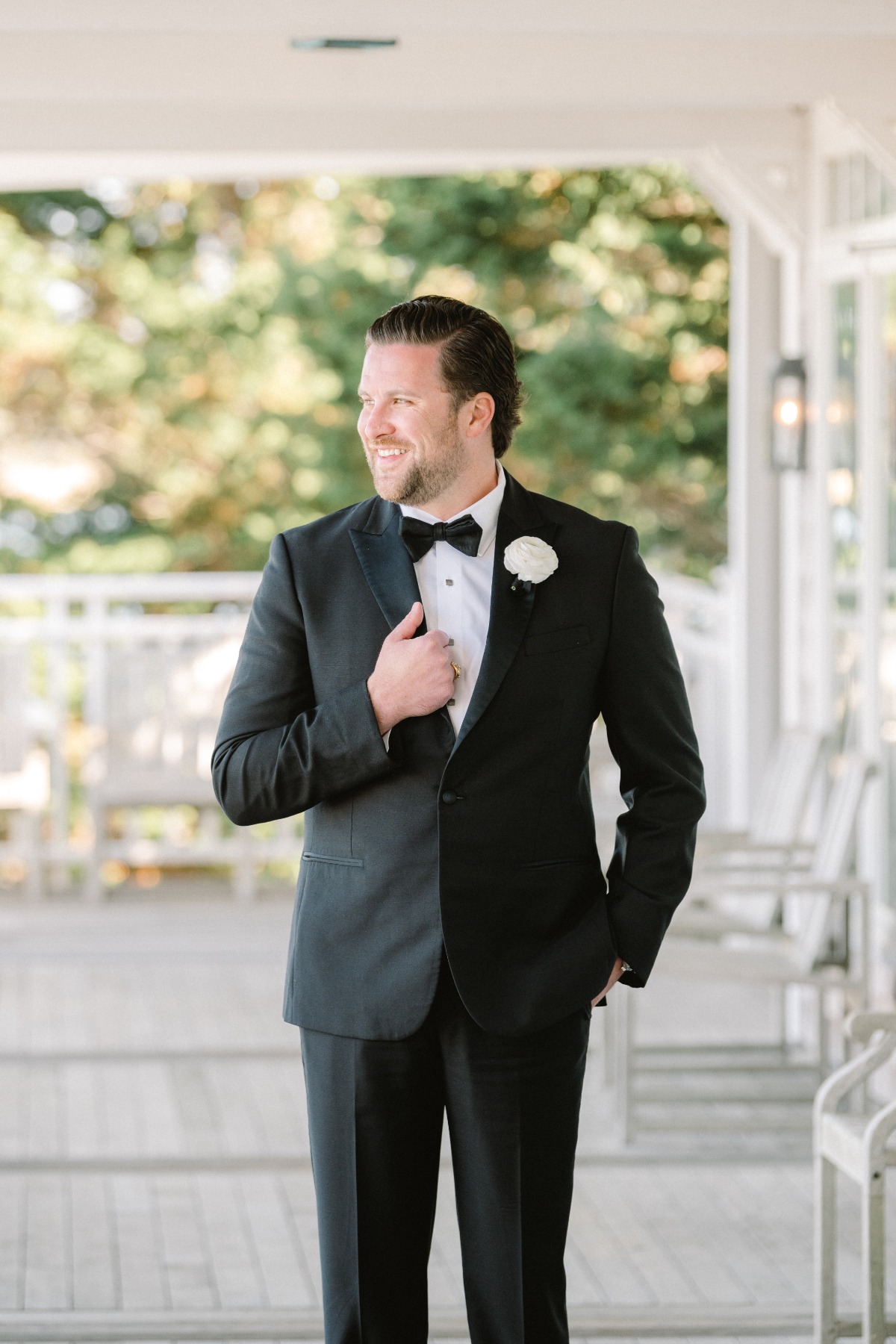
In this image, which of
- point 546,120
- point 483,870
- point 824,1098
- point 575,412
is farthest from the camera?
point 575,412

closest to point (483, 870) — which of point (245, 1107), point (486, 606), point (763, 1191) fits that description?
point (486, 606)

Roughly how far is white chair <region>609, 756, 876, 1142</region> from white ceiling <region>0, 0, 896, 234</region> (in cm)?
180

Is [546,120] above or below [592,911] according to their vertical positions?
above

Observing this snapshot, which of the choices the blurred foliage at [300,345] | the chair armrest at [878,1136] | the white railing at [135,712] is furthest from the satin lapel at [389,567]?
the blurred foliage at [300,345]

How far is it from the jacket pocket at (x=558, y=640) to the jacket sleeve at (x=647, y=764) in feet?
0.15

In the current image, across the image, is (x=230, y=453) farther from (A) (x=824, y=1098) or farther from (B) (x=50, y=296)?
(A) (x=824, y=1098)

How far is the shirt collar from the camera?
2.26 m

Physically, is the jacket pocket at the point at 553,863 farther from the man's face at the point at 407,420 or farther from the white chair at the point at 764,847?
the white chair at the point at 764,847

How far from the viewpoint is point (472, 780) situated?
215 cm

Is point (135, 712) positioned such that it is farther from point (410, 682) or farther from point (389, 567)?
point (410, 682)

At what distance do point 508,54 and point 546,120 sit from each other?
1.27m

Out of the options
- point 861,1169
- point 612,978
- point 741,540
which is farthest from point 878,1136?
point 741,540

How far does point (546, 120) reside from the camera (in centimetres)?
548

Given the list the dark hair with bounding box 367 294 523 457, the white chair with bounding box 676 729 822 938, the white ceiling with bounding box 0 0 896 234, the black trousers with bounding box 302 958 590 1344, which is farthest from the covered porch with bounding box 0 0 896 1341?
the dark hair with bounding box 367 294 523 457
